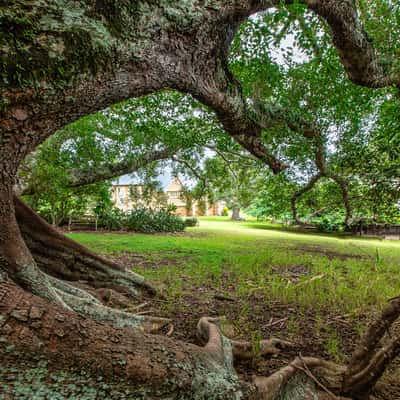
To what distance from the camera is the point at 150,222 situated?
14.5 meters

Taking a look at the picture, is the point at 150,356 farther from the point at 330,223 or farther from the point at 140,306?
the point at 330,223

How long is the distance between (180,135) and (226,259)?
3.37 meters

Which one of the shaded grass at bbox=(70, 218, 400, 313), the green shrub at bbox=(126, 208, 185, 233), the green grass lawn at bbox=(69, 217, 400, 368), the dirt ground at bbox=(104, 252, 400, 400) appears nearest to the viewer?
the dirt ground at bbox=(104, 252, 400, 400)

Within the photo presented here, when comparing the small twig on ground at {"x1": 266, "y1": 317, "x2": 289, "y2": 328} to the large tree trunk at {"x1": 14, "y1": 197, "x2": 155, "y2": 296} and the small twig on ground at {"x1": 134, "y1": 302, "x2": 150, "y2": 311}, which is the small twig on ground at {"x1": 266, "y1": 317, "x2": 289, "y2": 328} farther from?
the large tree trunk at {"x1": 14, "y1": 197, "x2": 155, "y2": 296}

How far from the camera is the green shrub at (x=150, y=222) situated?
46.7ft

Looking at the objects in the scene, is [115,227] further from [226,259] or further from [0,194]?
[0,194]

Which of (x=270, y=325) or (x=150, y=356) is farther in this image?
(x=270, y=325)

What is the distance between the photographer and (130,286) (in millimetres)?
3291

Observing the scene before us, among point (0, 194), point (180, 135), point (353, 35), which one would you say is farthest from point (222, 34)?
point (180, 135)

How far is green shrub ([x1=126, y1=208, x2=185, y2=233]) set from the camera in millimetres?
14234

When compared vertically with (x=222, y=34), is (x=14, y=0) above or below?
below

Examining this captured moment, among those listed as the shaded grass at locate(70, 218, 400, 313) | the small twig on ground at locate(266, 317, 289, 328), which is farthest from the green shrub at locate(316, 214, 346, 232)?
the small twig on ground at locate(266, 317, 289, 328)

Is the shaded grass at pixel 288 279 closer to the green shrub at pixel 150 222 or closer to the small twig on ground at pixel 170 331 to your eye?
the small twig on ground at pixel 170 331

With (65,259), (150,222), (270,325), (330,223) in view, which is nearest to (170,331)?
(270,325)
